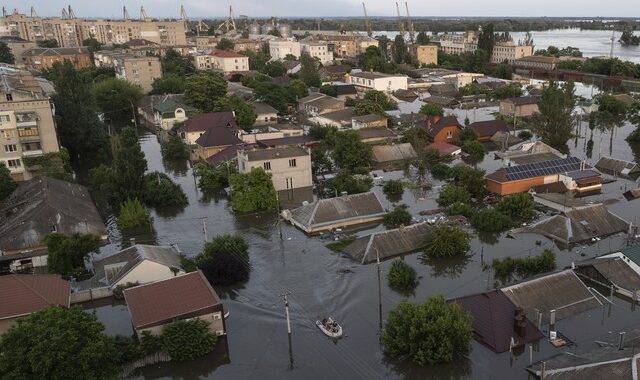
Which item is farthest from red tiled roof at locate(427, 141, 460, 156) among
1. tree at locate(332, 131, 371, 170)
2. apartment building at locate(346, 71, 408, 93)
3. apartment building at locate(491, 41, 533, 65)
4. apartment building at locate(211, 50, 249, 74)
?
apartment building at locate(491, 41, 533, 65)

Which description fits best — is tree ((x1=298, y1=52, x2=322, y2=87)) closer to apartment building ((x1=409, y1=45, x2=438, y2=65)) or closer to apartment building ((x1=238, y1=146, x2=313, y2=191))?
apartment building ((x1=409, y1=45, x2=438, y2=65))

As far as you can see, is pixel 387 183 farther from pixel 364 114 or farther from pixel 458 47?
pixel 458 47

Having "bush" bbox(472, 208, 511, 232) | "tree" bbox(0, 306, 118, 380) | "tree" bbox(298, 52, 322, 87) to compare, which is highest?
"tree" bbox(298, 52, 322, 87)

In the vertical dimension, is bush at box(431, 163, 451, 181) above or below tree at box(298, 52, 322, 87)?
below

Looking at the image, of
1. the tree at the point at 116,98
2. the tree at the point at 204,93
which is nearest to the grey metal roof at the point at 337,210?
the tree at the point at 204,93

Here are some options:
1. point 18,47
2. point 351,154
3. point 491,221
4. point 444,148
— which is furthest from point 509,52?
point 18,47

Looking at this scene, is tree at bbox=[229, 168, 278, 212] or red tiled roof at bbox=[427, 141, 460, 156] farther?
red tiled roof at bbox=[427, 141, 460, 156]
